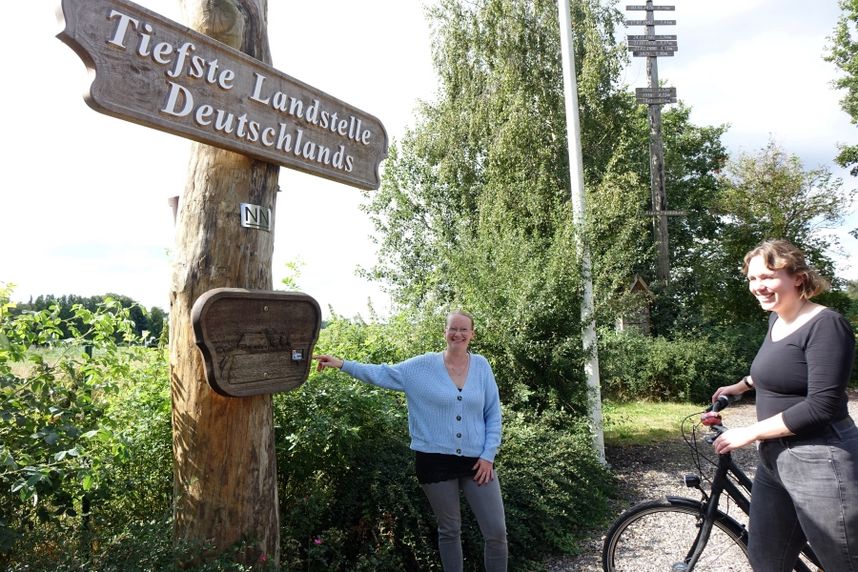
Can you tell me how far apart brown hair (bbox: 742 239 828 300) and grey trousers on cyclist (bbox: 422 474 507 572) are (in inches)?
68.8

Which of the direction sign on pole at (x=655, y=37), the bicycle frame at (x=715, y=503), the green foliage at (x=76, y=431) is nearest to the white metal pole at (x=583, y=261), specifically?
the bicycle frame at (x=715, y=503)

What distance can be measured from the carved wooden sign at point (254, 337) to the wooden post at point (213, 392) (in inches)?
6.2

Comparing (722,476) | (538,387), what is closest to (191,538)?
(722,476)

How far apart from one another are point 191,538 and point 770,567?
2616mm

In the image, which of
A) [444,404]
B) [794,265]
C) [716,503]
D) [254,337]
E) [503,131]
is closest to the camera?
[794,265]

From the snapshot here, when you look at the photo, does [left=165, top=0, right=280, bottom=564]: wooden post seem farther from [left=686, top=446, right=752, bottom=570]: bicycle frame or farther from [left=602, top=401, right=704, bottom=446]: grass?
[left=602, top=401, right=704, bottom=446]: grass

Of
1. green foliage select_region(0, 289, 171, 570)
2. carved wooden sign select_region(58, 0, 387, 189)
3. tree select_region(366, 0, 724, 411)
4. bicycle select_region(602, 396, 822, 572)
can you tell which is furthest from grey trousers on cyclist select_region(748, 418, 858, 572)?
tree select_region(366, 0, 724, 411)

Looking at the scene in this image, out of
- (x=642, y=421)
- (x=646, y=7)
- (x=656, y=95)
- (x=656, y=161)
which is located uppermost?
(x=646, y=7)

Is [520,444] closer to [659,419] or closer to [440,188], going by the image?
[659,419]

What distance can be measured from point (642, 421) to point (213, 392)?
924 cm

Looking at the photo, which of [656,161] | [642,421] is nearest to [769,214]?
[656,161]

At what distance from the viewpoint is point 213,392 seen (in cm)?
297

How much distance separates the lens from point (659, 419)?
11133mm

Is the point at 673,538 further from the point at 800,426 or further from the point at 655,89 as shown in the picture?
the point at 655,89
